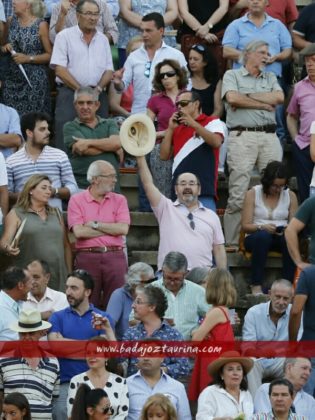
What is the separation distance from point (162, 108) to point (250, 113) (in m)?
0.95

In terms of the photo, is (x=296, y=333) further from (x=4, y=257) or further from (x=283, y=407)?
(x=4, y=257)

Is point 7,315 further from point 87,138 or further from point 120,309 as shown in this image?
point 87,138

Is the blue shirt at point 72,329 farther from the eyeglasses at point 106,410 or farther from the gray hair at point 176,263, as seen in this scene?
the eyeglasses at point 106,410

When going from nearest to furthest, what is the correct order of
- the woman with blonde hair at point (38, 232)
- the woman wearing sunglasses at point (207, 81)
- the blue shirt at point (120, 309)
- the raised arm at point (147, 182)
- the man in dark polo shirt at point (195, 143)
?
the blue shirt at point (120, 309), the woman with blonde hair at point (38, 232), the raised arm at point (147, 182), the man in dark polo shirt at point (195, 143), the woman wearing sunglasses at point (207, 81)

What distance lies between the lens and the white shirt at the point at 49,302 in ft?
55.9

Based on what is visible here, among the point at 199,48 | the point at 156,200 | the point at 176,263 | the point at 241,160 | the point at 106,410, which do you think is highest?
the point at 199,48

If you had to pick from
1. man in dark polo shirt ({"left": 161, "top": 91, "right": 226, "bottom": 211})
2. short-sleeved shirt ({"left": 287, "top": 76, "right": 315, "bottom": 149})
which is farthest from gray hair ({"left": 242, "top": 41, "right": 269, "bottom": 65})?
→ man in dark polo shirt ({"left": 161, "top": 91, "right": 226, "bottom": 211})

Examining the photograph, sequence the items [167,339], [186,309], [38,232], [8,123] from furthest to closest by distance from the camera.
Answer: [8,123], [38,232], [186,309], [167,339]

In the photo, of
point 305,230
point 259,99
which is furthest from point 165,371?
point 259,99

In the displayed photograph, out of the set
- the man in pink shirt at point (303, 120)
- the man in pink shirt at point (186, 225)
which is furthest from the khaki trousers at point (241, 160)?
the man in pink shirt at point (186, 225)

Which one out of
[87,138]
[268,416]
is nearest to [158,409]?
[268,416]

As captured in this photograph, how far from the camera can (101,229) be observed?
18.0m

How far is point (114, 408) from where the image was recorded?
15.8 m

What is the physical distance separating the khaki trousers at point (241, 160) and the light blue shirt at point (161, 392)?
3.66 meters
